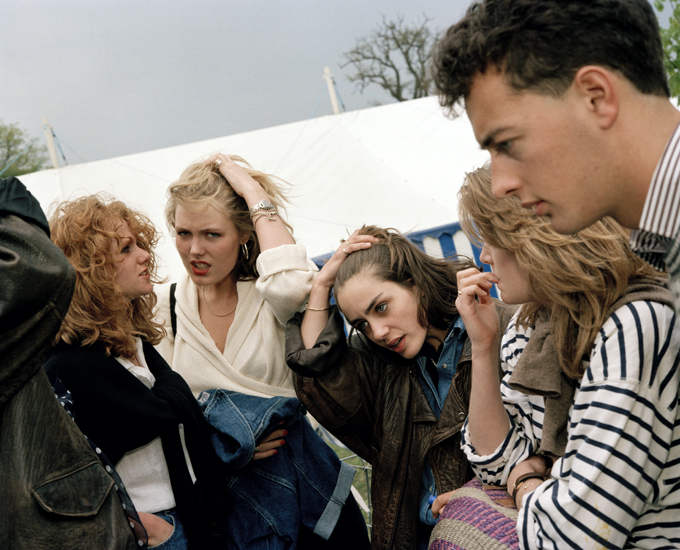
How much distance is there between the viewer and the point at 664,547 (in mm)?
1252

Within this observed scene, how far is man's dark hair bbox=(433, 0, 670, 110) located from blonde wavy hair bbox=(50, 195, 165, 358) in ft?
5.35

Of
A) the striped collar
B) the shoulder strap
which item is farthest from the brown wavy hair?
the striped collar

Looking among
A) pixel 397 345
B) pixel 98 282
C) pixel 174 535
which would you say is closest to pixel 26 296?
pixel 98 282

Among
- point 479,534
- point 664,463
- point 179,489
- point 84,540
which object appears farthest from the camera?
point 179,489

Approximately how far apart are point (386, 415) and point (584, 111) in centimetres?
150

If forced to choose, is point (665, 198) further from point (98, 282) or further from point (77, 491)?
point (98, 282)

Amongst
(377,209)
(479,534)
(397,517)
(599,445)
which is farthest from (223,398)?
(377,209)

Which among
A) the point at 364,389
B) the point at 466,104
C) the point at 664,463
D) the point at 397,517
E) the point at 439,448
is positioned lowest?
the point at 397,517

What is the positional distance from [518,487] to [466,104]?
1108mm

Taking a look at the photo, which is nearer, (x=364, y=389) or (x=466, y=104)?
(x=466, y=104)

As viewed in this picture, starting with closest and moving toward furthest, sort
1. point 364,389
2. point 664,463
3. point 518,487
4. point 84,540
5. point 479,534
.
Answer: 1. point 664,463
2. point 84,540
3. point 479,534
4. point 518,487
5. point 364,389

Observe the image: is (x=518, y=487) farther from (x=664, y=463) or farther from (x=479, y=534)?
(x=664, y=463)

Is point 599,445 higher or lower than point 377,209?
higher

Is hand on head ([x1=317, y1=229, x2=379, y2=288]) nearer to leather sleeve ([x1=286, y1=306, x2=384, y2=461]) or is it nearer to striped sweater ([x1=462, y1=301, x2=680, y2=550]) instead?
leather sleeve ([x1=286, y1=306, x2=384, y2=461])
